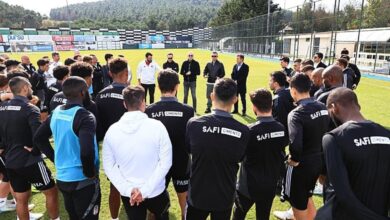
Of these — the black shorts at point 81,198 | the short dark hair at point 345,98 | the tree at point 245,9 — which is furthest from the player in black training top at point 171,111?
the tree at point 245,9

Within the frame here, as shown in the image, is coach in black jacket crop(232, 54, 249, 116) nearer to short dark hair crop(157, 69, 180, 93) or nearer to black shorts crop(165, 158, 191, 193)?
black shorts crop(165, 158, 191, 193)

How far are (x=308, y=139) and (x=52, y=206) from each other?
129 inches

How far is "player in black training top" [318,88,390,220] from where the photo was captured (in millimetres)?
2193

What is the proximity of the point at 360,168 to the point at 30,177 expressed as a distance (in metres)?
3.51

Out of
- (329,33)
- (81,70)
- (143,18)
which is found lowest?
(81,70)

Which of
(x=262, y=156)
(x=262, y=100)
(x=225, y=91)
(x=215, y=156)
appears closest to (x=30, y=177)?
(x=215, y=156)

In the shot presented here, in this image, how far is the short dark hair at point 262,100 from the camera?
3.13 metres

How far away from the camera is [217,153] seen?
274 centimetres

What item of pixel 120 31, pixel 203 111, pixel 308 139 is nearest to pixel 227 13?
pixel 120 31

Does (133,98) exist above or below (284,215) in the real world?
above

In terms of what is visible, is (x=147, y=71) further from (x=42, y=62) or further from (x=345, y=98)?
(x=345, y=98)

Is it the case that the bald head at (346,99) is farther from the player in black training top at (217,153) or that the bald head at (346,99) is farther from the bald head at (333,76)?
the bald head at (333,76)

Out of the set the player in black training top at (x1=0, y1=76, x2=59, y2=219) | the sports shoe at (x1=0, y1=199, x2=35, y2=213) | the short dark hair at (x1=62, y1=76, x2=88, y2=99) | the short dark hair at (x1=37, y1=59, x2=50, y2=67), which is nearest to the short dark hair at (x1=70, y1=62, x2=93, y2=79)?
the player in black training top at (x1=0, y1=76, x2=59, y2=219)

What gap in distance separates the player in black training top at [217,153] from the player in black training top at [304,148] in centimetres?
96
